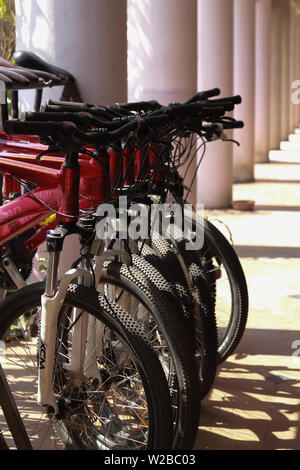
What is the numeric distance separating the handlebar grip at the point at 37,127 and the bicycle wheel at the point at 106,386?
492 millimetres

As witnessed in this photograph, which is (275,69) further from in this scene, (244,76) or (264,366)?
(264,366)

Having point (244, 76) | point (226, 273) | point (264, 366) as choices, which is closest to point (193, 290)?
point (226, 273)

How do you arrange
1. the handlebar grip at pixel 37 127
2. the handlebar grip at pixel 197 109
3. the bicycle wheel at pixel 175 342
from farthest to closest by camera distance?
the handlebar grip at pixel 197 109, the bicycle wheel at pixel 175 342, the handlebar grip at pixel 37 127

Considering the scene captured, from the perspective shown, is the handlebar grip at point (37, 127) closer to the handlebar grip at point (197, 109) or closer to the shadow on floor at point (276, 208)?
the handlebar grip at point (197, 109)

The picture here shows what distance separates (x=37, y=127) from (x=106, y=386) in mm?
926

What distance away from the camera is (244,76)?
37.5 ft

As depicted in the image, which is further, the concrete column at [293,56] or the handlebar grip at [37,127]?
the concrete column at [293,56]

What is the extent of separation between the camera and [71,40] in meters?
4.17

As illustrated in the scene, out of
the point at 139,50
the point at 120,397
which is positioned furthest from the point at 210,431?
the point at 139,50

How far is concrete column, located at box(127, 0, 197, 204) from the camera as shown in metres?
6.11

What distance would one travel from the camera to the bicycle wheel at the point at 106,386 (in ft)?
7.67

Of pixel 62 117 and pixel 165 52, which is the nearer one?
pixel 62 117

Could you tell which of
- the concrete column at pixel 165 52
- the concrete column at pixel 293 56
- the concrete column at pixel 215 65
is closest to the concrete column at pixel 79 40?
the concrete column at pixel 165 52
